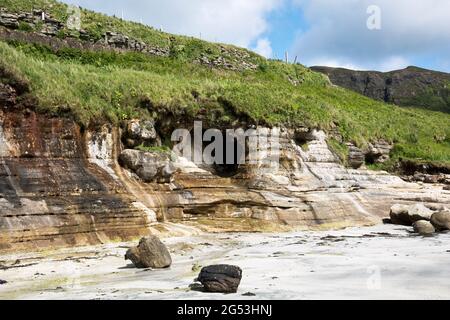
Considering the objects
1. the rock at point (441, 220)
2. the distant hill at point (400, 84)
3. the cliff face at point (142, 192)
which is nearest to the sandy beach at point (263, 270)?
the cliff face at point (142, 192)

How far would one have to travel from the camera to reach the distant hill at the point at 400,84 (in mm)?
82375

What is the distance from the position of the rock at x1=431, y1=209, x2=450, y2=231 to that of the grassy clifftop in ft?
21.0

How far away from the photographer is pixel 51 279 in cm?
949

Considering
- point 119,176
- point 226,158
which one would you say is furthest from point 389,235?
point 119,176

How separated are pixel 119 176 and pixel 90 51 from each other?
13419 mm

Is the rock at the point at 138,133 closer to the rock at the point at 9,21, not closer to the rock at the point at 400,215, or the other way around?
the rock at the point at 400,215

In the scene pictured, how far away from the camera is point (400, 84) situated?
88.7m

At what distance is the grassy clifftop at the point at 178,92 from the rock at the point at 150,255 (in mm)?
6838

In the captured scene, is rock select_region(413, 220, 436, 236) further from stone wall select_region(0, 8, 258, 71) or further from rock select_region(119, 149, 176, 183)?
stone wall select_region(0, 8, 258, 71)

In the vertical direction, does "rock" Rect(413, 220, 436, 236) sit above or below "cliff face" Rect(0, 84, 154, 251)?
below

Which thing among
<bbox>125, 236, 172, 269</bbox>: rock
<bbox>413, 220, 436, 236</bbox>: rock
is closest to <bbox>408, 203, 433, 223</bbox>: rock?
<bbox>413, 220, 436, 236</bbox>: rock

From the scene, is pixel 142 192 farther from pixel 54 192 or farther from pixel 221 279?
pixel 221 279

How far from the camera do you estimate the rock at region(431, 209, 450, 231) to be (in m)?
16.8
